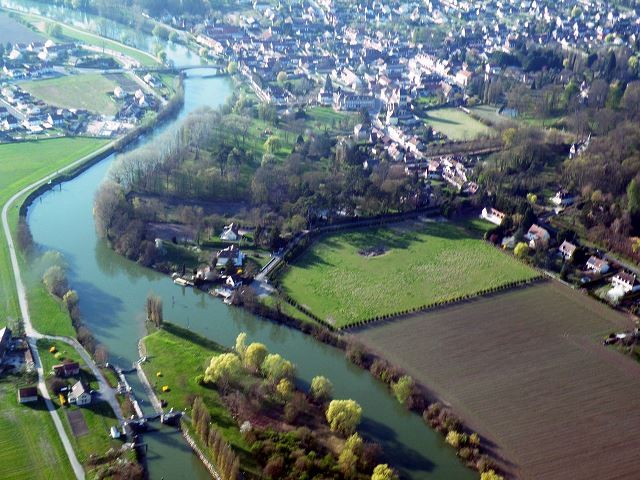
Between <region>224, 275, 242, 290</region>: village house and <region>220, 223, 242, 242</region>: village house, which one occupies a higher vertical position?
<region>220, 223, 242, 242</region>: village house

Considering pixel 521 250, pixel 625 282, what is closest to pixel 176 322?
pixel 521 250

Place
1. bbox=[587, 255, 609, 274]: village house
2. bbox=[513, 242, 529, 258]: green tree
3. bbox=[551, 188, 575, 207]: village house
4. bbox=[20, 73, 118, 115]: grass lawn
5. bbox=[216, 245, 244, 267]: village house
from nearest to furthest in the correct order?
1. bbox=[216, 245, 244, 267]: village house
2. bbox=[587, 255, 609, 274]: village house
3. bbox=[513, 242, 529, 258]: green tree
4. bbox=[551, 188, 575, 207]: village house
5. bbox=[20, 73, 118, 115]: grass lawn

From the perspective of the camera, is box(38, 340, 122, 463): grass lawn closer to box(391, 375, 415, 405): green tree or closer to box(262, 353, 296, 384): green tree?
box(262, 353, 296, 384): green tree

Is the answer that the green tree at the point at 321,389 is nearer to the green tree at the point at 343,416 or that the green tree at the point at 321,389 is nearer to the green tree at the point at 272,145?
the green tree at the point at 343,416

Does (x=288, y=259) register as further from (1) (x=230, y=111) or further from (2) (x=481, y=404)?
(1) (x=230, y=111)

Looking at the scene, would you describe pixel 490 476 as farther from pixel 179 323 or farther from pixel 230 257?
pixel 230 257

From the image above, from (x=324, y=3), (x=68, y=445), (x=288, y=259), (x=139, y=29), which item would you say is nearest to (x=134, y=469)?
(x=68, y=445)

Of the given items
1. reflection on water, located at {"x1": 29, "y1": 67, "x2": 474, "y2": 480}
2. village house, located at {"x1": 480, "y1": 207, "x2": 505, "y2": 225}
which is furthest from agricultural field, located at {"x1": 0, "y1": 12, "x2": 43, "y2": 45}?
village house, located at {"x1": 480, "y1": 207, "x2": 505, "y2": 225}
